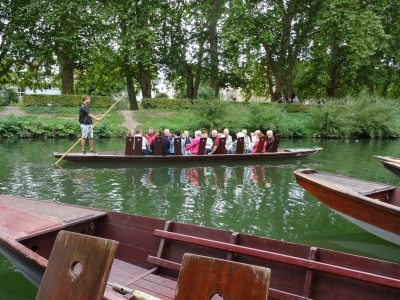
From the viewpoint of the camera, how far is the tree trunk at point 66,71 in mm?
24434

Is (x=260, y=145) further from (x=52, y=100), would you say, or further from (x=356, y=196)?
(x=52, y=100)

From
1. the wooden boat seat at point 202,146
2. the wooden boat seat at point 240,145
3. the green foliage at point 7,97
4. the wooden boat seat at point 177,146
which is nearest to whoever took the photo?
the wooden boat seat at point 177,146

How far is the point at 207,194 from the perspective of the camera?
32.3 feet

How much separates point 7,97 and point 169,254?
1143 inches

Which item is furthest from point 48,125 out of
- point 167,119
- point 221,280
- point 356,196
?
point 221,280

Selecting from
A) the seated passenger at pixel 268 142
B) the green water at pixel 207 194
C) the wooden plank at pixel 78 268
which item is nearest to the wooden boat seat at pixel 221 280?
the wooden plank at pixel 78 268

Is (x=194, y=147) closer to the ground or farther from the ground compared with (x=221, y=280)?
closer to the ground

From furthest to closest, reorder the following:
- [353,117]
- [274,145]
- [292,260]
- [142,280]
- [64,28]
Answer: [353,117]
[64,28]
[274,145]
[142,280]
[292,260]

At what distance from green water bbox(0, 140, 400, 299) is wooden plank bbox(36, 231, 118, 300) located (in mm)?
2291

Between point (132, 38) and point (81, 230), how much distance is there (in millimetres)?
20742

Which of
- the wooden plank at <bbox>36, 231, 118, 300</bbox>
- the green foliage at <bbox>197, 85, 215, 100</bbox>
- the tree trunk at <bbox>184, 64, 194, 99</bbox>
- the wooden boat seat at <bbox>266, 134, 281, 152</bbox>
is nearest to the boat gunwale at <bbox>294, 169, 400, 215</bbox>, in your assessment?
the wooden plank at <bbox>36, 231, 118, 300</bbox>

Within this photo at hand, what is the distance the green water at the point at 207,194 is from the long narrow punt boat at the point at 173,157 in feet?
0.65

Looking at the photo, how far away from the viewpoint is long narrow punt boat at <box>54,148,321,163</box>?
12.7 metres

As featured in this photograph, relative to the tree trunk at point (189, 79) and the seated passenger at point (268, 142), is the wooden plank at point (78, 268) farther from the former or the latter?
the tree trunk at point (189, 79)
